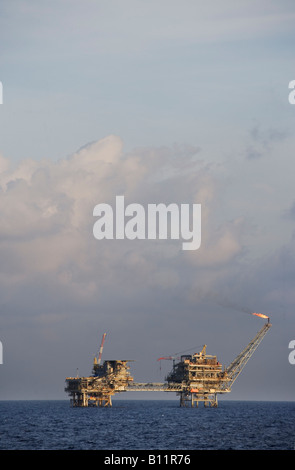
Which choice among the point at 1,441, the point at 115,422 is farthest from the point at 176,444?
the point at 115,422
